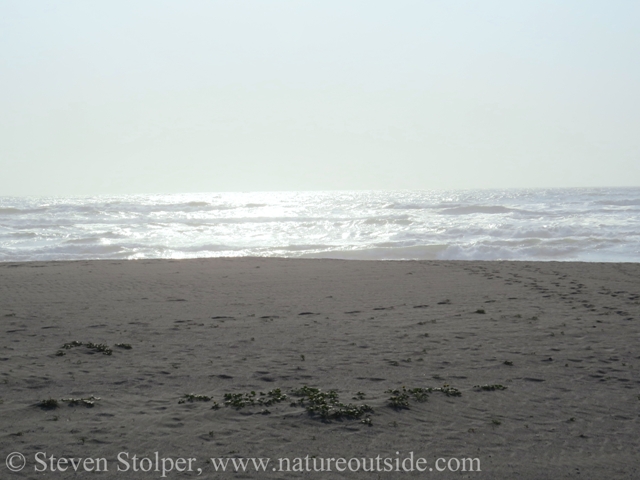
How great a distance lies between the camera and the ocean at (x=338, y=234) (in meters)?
21.8

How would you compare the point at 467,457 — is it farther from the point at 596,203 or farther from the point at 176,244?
the point at 596,203

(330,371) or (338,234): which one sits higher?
(338,234)

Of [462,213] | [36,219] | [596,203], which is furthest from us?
[596,203]

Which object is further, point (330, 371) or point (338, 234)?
point (338, 234)

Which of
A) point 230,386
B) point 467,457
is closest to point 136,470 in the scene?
point 230,386

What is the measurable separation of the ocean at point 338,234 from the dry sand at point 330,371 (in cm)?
973

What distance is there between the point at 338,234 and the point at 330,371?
23.3 metres

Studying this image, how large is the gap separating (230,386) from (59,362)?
2.07 m

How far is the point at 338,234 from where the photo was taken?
29391mm

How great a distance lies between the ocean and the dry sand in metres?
9.73

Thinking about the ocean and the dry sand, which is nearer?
the dry sand

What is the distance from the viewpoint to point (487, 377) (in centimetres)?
605

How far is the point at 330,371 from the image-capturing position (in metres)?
6.18

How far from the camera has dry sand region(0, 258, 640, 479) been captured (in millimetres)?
4379
